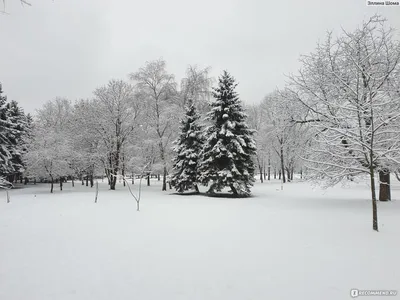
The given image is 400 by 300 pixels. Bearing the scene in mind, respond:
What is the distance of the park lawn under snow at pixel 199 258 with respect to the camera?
386cm

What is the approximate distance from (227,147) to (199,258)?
524 inches

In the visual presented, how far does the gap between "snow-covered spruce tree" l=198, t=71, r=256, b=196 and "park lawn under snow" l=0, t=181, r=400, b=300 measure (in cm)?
885

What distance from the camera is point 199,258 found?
16.8 feet

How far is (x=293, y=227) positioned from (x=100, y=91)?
23.0m

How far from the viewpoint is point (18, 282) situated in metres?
4.12

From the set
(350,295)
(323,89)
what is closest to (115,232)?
(350,295)

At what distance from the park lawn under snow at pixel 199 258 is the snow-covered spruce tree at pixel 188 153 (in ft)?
37.2

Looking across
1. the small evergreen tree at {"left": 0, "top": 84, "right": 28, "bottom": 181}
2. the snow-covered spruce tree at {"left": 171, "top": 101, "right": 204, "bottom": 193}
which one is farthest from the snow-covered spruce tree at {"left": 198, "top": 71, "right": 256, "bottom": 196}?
the small evergreen tree at {"left": 0, "top": 84, "right": 28, "bottom": 181}

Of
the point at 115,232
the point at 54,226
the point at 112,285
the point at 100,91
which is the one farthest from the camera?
the point at 100,91

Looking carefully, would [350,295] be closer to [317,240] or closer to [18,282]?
[317,240]

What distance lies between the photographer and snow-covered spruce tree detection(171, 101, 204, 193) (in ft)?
66.2

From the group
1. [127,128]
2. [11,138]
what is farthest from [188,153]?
[11,138]
